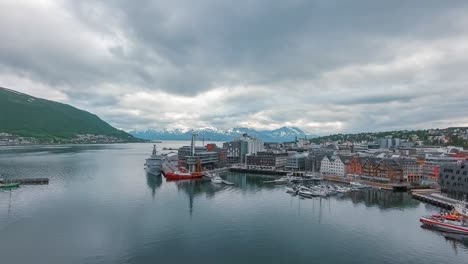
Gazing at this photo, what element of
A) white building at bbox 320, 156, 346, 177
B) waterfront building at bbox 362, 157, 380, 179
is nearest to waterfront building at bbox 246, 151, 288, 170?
white building at bbox 320, 156, 346, 177

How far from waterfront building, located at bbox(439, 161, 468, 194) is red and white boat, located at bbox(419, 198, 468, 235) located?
1054 centimetres

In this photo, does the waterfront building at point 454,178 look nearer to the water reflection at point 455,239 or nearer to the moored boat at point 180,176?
the water reflection at point 455,239

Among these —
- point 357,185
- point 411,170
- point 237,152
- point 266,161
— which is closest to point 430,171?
point 411,170

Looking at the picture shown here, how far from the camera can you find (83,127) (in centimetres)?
19850

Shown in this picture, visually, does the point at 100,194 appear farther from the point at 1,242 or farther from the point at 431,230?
the point at 431,230

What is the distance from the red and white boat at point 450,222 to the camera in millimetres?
23750

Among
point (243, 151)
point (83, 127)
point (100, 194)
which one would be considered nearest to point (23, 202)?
point (100, 194)

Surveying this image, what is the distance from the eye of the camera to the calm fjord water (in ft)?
61.0

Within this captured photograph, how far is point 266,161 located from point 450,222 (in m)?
43.6

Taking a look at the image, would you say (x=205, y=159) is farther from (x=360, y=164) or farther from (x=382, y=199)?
(x=382, y=199)

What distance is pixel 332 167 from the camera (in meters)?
56.3

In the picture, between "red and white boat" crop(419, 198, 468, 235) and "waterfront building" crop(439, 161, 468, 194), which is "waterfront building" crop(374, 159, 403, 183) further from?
"red and white boat" crop(419, 198, 468, 235)

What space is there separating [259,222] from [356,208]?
1176cm

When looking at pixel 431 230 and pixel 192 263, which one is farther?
pixel 431 230
